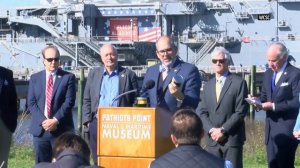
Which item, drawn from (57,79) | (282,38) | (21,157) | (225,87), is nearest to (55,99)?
(57,79)

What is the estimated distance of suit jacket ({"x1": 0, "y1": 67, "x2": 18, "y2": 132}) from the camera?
375 inches

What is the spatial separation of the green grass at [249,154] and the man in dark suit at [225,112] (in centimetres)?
363

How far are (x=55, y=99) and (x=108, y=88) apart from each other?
2.35 ft

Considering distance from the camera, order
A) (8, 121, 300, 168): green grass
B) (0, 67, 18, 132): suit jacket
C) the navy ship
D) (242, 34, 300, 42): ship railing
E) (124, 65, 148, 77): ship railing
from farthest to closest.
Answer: the navy ship → (242, 34, 300, 42): ship railing → (124, 65, 148, 77): ship railing → (8, 121, 300, 168): green grass → (0, 67, 18, 132): suit jacket

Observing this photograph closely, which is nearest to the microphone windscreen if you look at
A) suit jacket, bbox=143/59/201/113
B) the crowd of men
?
the crowd of men

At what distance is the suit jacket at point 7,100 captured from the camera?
9523 mm

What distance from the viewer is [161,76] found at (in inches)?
374

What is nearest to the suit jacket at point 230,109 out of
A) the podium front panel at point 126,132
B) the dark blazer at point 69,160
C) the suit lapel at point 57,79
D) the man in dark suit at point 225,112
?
the man in dark suit at point 225,112

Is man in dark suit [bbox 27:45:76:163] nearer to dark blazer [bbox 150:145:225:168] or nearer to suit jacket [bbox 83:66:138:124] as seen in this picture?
suit jacket [bbox 83:66:138:124]

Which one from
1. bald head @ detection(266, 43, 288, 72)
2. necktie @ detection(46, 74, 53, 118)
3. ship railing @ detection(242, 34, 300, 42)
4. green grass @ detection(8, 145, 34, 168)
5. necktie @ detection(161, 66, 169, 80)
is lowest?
green grass @ detection(8, 145, 34, 168)

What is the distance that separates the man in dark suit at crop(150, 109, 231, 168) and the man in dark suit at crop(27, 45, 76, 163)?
425 cm

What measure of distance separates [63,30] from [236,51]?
55.1 feet

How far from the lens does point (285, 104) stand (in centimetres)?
956

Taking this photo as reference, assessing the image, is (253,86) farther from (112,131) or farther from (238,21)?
(238,21)
